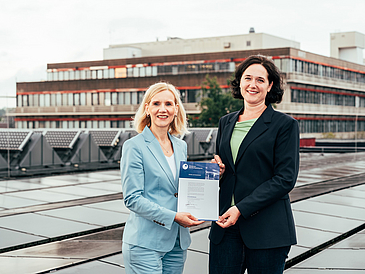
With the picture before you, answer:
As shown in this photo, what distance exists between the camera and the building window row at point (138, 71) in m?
65.2

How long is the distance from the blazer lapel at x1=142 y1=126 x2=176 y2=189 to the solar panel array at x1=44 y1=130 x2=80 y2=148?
15.4 metres

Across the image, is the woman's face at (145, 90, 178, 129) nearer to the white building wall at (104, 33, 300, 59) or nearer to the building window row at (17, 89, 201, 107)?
the building window row at (17, 89, 201, 107)

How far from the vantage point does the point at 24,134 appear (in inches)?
652

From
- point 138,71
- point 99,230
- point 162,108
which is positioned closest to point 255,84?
point 162,108

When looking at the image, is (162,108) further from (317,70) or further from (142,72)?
(142,72)

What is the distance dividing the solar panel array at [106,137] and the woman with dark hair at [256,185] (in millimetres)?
16670

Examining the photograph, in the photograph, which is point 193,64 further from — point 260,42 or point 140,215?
point 140,215

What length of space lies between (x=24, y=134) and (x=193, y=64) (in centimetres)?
5189

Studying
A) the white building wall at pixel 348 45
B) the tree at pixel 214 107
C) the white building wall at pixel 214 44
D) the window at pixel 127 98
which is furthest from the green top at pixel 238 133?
the white building wall at pixel 348 45

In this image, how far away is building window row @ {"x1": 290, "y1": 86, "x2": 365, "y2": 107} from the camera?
6297 cm

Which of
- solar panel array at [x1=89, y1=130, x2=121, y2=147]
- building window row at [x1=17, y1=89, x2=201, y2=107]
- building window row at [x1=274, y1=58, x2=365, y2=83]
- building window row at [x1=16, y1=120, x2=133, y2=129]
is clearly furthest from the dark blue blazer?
building window row at [x1=16, y1=120, x2=133, y2=129]

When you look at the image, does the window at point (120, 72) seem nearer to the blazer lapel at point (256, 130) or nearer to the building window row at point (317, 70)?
the building window row at point (317, 70)

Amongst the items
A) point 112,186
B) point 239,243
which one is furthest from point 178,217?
point 112,186

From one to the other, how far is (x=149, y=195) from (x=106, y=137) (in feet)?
57.1
